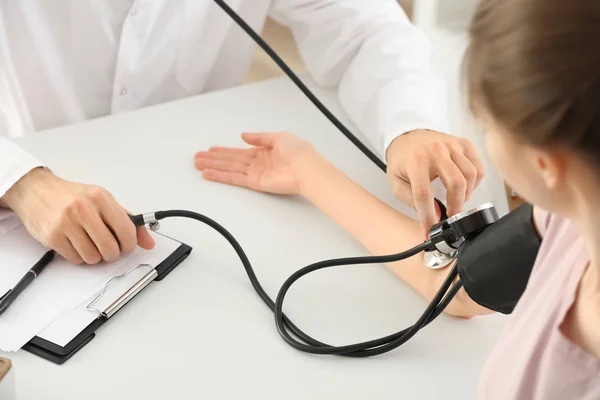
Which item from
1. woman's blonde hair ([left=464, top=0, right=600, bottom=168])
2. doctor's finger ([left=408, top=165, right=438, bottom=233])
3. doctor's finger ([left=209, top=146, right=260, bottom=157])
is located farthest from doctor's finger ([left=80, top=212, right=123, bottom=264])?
woman's blonde hair ([left=464, top=0, right=600, bottom=168])

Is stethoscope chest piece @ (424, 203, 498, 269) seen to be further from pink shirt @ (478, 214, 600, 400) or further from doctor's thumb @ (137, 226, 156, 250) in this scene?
doctor's thumb @ (137, 226, 156, 250)

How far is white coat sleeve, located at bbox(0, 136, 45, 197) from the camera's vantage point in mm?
740

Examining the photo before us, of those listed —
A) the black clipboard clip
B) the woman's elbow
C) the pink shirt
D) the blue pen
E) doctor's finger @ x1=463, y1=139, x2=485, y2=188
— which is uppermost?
the blue pen

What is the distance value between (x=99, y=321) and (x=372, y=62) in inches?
23.1

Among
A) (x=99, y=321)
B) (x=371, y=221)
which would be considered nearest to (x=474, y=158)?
(x=371, y=221)

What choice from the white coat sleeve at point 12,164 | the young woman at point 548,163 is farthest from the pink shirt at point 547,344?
the white coat sleeve at point 12,164

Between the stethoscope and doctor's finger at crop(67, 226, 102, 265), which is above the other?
doctor's finger at crop(67, 226, 102, 265)

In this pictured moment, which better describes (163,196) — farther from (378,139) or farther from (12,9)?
(12,9)

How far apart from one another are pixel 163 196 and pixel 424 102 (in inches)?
15.0

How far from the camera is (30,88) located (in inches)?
41.6

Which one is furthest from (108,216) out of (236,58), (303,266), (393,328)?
(236,58)

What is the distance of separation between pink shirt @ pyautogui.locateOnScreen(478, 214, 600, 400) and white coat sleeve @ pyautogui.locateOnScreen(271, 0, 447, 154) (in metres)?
0.39

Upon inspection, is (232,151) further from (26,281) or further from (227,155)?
(26,281)

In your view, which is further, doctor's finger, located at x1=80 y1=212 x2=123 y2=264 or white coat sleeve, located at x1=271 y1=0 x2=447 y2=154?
white coat sleeve, located at x1=271 y1=0 x2=447 y2=154
